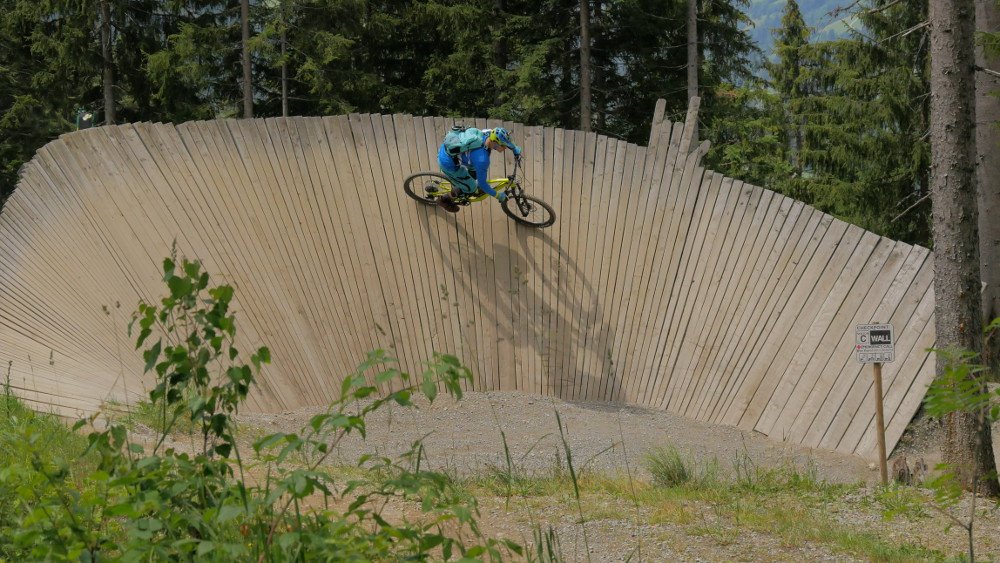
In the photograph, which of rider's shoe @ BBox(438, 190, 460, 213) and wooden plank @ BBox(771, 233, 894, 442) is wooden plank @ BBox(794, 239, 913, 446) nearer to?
wooden plank @ BBox(771, 233, 894, 442)

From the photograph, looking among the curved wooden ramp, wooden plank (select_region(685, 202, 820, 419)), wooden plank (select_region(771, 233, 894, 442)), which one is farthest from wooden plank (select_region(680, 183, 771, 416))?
wooden plank (select_region(771, 233, 894, 442))

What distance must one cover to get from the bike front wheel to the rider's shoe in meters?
0.52

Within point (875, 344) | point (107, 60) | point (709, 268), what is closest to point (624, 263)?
point (709, 268)

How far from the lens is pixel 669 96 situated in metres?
22.5

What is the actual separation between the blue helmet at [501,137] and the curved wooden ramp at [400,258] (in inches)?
38.6

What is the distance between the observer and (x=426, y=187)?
11.0 meters

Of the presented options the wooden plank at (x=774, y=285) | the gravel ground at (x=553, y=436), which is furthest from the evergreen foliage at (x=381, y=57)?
the gravel ground at (x=553, y=436)

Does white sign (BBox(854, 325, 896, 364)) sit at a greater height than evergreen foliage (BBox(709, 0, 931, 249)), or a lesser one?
lesser

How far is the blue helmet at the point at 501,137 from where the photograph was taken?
402 inches

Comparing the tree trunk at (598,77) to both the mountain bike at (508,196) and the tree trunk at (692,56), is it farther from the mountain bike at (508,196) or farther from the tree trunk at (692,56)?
the mountain bike at (508,196)

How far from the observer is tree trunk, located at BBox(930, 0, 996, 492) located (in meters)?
7.31

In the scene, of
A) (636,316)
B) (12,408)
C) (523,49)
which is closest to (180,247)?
(12,408)

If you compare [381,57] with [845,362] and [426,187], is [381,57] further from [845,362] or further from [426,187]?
[845,362]

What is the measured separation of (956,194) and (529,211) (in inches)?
187
